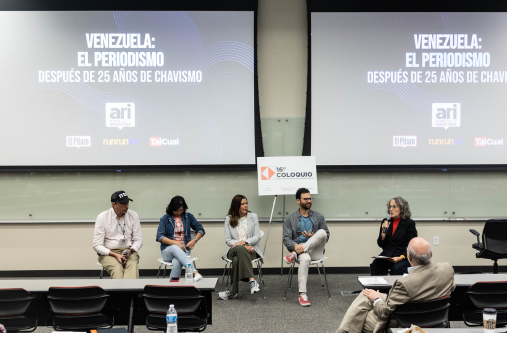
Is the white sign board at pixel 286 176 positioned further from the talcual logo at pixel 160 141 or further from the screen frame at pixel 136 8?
the talcual logo at pixel 160 141

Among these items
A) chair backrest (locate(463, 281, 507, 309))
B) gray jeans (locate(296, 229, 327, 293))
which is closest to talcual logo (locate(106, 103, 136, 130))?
gray jeans (locate(296, 229, 327, 293))

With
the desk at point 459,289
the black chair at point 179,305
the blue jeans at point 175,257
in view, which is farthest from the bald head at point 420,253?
the blue jeans at point 175,257

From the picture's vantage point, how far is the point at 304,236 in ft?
14.6

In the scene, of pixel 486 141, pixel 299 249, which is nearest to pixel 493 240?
pixel 486 141

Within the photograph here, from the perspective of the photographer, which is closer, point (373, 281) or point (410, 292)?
point (410, 292)

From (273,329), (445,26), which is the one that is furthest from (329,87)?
(273,329)

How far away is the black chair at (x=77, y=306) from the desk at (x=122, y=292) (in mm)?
127

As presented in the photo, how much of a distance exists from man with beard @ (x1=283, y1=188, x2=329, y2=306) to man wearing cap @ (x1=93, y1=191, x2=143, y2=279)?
5.37 feet

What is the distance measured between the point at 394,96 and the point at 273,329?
134 inches

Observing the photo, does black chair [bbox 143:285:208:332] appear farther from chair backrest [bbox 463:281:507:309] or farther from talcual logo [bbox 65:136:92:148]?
talcual logo [bbox 65:136:92:148]

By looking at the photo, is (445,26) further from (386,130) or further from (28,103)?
(28,103)

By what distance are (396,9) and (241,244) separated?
146 inches

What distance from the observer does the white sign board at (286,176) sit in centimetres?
493

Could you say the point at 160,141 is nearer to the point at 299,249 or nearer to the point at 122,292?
the point at 299,249
